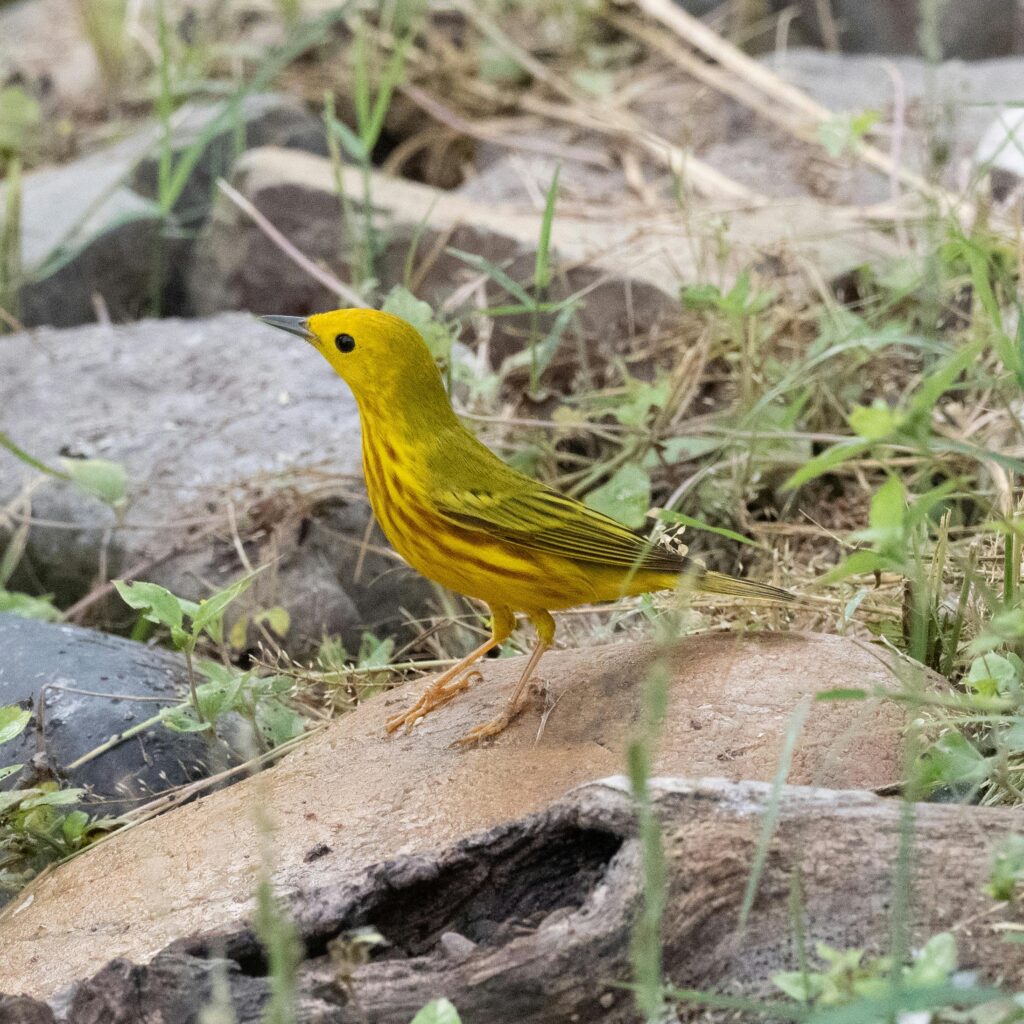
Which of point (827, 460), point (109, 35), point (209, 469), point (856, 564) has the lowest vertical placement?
point (209, 469)

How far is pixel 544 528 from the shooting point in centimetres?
271

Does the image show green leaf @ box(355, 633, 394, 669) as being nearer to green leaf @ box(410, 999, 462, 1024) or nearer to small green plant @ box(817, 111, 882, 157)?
green leaf @ box(410, 999, 462, 1024)

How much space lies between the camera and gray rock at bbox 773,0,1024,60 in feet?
21.0

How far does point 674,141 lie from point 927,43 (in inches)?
102

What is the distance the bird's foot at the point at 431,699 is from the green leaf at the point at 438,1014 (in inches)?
39.6

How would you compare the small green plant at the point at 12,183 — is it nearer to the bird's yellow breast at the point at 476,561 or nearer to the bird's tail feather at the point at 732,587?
the bird's yellow breast at the point at 476,561

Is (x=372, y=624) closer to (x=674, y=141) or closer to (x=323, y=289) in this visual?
(x=323, y=289)

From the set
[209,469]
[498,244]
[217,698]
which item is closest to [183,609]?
[217,698]

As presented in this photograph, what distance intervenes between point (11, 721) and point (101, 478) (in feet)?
4.08

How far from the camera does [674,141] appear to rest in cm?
590

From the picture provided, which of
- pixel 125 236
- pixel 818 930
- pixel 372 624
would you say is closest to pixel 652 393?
pixel 372 624

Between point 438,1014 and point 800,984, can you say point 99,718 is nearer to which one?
point 438,1014

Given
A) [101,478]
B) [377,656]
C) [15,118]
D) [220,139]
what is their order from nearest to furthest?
[377,656] < [101,478] < [220,139] < [15,118]

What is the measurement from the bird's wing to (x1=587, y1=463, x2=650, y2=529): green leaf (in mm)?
812
